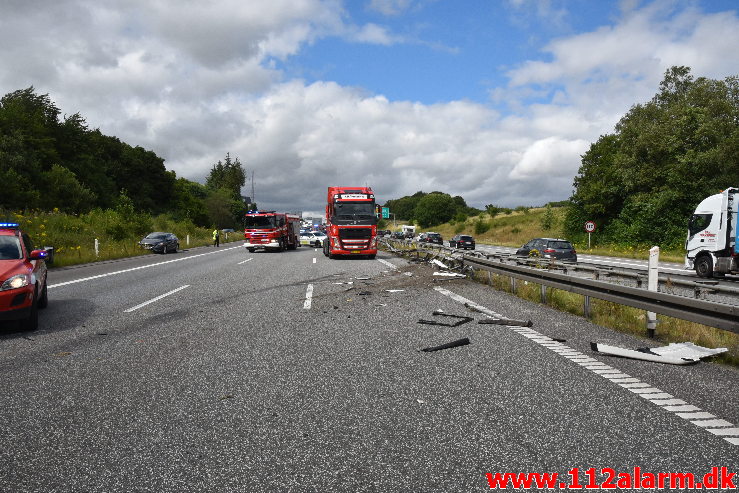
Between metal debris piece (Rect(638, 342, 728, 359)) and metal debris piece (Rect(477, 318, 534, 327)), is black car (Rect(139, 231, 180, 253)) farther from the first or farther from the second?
metal debris piece (Rect(638, 342, 728, 359))

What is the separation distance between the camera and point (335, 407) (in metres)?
3.94

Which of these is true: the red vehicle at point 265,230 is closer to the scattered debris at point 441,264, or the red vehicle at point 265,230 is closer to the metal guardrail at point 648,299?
the scattered debris at point 441,264

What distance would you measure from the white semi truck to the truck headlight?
19.8 metres

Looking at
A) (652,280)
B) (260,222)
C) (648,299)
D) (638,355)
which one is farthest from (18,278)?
(260,222)

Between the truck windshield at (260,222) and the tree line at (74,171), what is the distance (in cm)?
1167

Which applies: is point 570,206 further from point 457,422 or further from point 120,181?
point 120,181

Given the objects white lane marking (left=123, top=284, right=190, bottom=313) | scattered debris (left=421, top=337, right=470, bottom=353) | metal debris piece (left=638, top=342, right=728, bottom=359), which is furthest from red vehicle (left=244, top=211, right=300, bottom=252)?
metal debris piece (left=638, top=342, right=728, bottom=359)

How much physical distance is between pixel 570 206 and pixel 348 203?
1403 inches

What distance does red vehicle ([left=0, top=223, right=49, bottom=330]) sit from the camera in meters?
6.72

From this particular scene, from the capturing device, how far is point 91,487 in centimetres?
273

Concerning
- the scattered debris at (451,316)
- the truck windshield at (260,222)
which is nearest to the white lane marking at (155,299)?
the scattered debris at (451,316)

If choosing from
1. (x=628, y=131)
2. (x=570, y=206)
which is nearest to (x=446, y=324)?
(x=628, y=131)

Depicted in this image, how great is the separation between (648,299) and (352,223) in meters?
18.6

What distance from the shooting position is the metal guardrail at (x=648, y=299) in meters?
5.36
